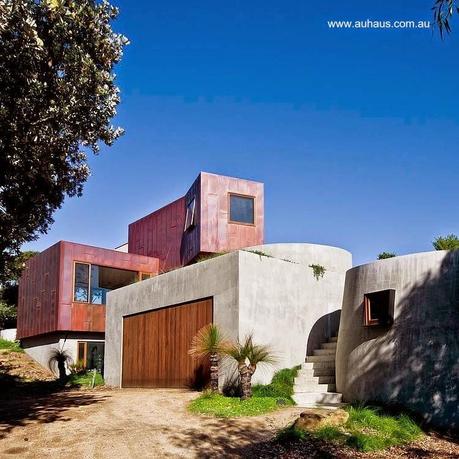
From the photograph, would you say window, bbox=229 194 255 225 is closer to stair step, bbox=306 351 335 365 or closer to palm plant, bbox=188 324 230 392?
palm plant, bbox=188 324 230 392

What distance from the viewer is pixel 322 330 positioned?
→ 15898 mm

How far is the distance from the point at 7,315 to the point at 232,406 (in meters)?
27.4

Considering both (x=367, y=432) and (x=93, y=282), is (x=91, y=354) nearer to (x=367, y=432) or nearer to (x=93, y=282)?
(x=93, y=282)

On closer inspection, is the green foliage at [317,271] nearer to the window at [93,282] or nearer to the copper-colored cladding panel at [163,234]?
the copper-colored cladding panel at [163,234]

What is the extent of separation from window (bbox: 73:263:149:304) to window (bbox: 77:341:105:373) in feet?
6.73

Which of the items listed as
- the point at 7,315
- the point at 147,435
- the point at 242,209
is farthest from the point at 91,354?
the point at 147,435

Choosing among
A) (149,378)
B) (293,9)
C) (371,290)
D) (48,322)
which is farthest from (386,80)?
(48,322)

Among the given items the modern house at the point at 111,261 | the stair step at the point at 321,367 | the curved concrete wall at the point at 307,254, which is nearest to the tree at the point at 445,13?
the stair step at the point at 321,367

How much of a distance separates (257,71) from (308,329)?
301 inches

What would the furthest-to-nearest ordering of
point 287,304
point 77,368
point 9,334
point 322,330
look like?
point 9,334 < point 77,368 < point 322,330 < point 287,304

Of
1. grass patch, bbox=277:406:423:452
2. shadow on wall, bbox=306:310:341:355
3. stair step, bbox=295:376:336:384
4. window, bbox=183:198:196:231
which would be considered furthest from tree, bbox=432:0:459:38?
window, bbox=183:198:196:231

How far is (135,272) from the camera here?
2656 centimetres

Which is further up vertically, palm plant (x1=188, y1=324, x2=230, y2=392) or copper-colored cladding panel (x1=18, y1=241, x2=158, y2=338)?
copper-colored cladding panel (x1=18, y1=241, x2=158, y2=338)

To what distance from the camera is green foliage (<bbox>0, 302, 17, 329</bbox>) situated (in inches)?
1319
